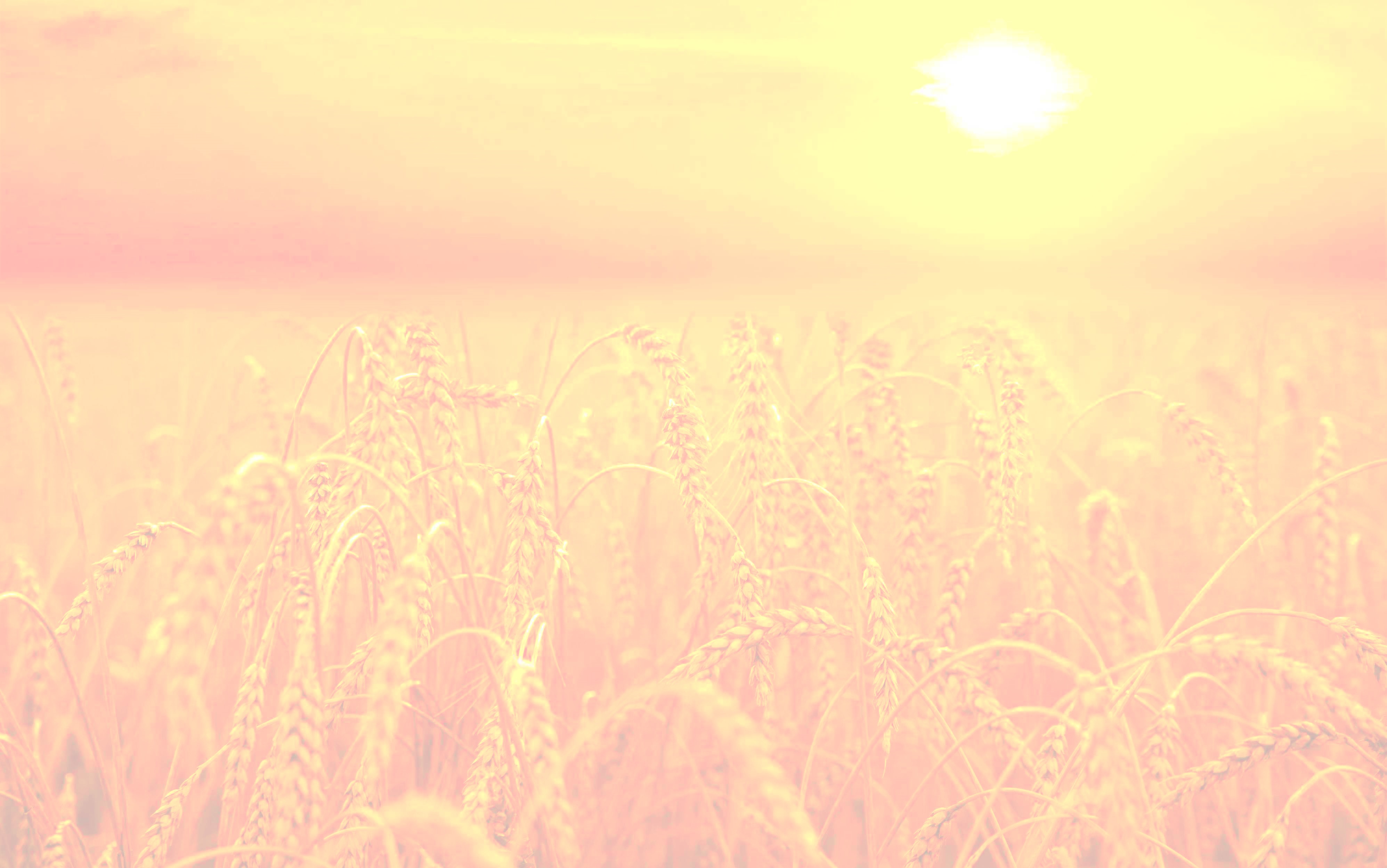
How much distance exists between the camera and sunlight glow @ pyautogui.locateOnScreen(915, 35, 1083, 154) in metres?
1.34

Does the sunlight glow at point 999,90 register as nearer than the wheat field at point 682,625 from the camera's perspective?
No

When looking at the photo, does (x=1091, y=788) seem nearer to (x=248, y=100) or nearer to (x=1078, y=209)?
(x=1078, y=209)

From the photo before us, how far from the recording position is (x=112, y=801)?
0.97 m

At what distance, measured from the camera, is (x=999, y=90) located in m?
1.33

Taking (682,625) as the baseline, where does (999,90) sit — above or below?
above

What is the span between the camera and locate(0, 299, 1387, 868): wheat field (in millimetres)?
814

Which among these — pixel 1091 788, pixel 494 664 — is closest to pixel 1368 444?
pixel 1091 788

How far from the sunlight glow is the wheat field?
Result: 10.7 inches

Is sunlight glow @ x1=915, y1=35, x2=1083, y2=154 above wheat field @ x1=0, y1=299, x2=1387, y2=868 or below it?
above

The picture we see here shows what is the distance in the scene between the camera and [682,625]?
1426 millimetres

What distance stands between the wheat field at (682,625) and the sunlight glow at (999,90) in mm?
272

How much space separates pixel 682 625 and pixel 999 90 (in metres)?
0.88

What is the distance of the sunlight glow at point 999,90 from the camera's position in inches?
52.7

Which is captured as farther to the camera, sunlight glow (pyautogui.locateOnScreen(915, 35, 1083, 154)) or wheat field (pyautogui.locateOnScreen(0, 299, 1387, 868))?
sunlight glow (pyautogui.locateOnScreen(915, 35, 1083, 154))
